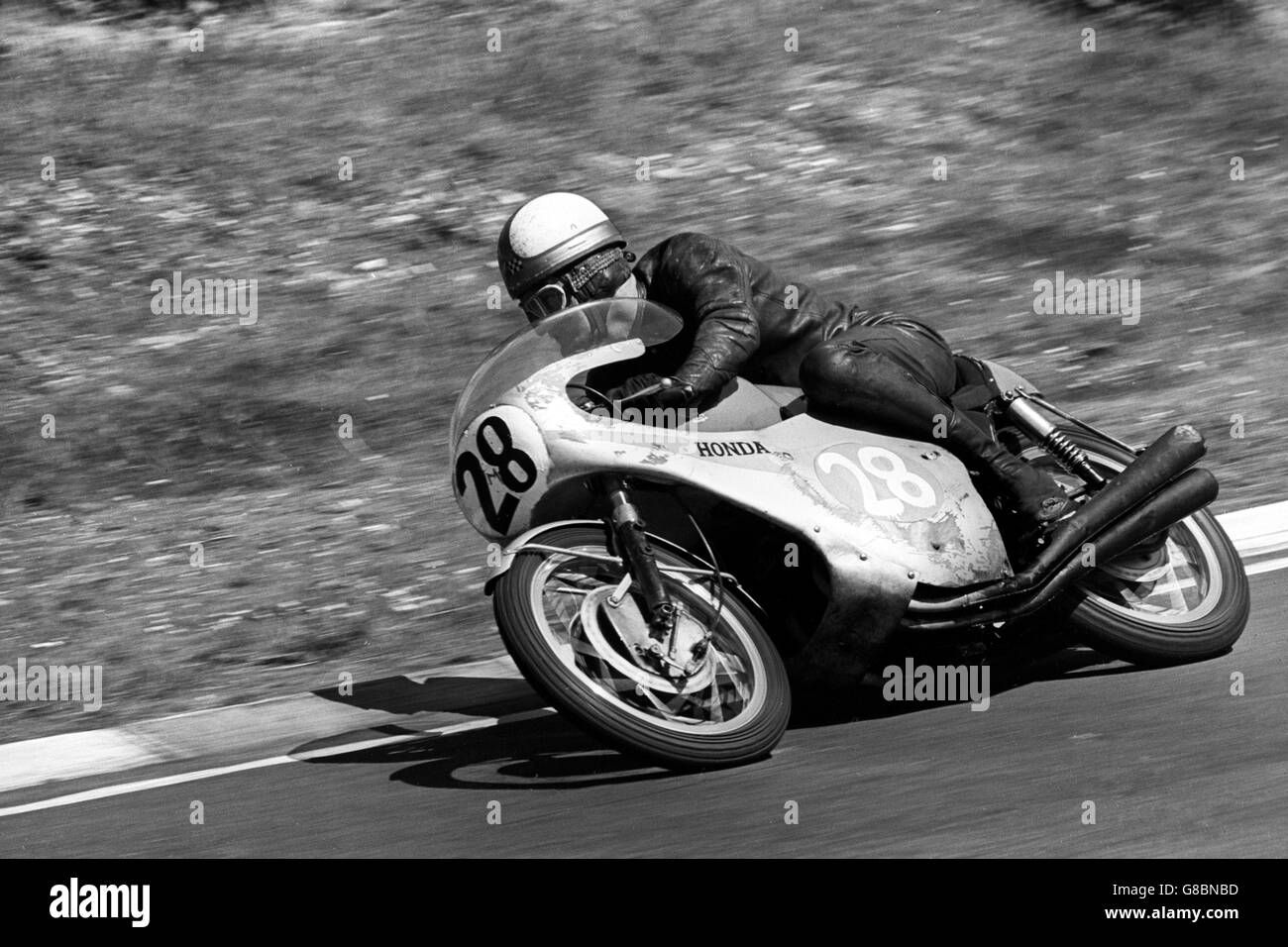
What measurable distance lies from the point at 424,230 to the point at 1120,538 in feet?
25.8

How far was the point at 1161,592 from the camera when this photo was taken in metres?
5.80

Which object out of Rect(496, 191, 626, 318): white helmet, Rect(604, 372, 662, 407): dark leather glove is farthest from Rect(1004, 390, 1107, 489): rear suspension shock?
Rect(496, 191, 626, 318): white helmet

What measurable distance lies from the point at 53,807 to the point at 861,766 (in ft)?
8.18

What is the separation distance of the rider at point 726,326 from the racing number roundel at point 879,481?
0.14 meters

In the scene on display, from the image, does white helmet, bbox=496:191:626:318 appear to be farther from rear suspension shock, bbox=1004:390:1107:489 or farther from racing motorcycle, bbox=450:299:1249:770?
rear suspension shock, bbox=1004:390:1107:489

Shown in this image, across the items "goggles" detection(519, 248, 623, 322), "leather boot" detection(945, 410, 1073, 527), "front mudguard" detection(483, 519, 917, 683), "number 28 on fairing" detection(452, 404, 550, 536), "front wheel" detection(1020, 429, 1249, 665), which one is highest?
"goggles" detection(519, 248, 623, 322)

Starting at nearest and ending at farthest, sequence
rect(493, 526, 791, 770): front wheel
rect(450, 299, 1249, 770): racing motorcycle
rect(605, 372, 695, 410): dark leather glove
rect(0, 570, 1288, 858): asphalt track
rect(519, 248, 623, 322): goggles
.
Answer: rect(0, 570, 1288, 858): asphalt track → rect(493, 526, 791, 770): front wheel → rect(450, 299, 1249, 770): racing motorcycle → rect(605, 372, 695, 410): dark leather glove → rect(519, 248, 623, 322): goggles

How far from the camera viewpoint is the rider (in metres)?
5.45

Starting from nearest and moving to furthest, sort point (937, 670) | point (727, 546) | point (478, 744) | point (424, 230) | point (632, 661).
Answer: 1. point (632, 661)
2. point (727, 546)
3. point (937, 670)
4. point (478, 744)
5. point (424, 230)

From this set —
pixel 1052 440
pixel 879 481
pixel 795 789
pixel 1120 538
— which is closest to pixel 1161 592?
pixel 1120 538

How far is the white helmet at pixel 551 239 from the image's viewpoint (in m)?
5.48

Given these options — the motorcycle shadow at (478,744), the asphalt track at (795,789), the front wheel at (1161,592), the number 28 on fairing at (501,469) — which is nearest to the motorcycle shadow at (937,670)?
the asphalt track at (795,789)

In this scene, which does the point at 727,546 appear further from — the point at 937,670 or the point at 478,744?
the point at 478,744

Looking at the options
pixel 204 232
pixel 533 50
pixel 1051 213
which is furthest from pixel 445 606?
pixel 533 50
